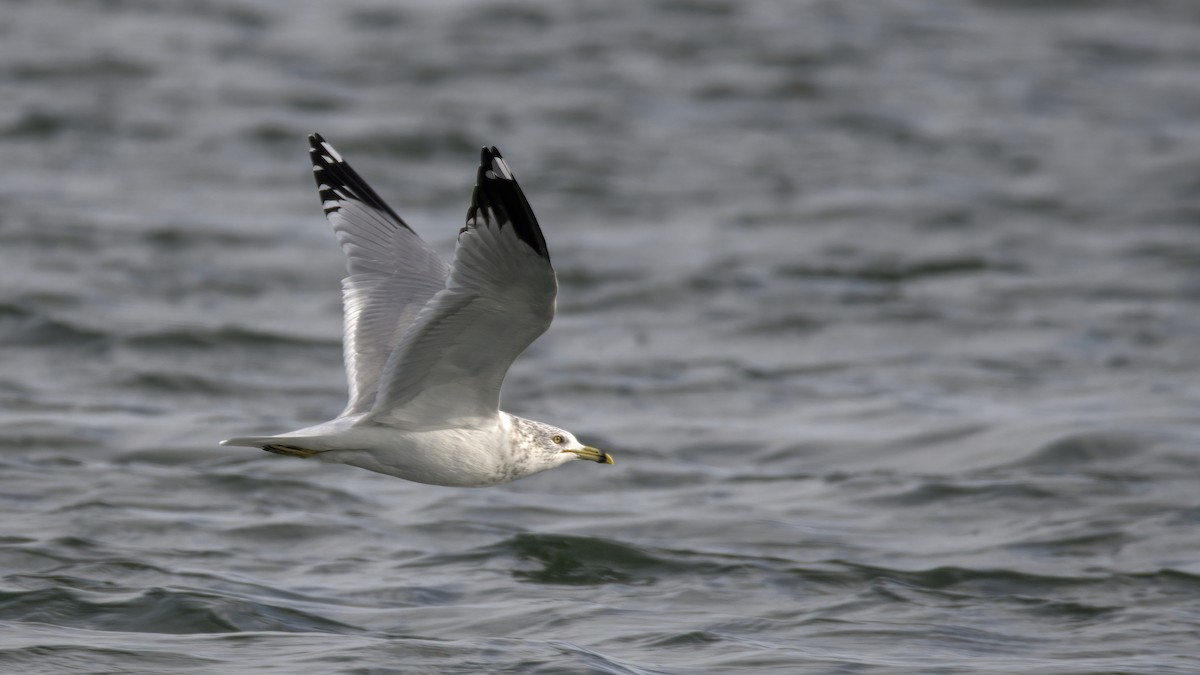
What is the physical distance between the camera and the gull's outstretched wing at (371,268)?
7.32m

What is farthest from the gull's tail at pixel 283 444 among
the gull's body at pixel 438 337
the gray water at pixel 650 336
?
the gray water at pixel 650 336

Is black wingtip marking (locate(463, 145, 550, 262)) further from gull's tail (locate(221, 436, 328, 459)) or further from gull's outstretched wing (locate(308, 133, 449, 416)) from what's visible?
gull's outstretched wing (locate(308, 133, 449, 416))

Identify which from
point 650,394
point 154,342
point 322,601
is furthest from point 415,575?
point 154,342

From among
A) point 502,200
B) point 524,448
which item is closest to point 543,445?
point 524,448

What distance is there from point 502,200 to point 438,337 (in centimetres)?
77

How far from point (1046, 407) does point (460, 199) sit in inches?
262

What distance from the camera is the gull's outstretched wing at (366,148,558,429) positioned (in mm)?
5859

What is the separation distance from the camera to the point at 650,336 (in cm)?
1370

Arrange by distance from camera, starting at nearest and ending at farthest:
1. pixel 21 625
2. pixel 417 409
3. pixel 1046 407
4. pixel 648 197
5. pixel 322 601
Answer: pixel 417 409 < pixel 21 625 < pixel 322 601 < pixel 1046 407 < pixel 648 197

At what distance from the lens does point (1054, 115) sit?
62.8 ft

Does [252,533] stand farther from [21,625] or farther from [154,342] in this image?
[154,342]

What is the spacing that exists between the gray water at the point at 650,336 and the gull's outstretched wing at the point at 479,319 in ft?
4.01

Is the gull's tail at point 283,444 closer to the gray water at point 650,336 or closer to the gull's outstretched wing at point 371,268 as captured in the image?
the gull's outstretched wing at point 371,268

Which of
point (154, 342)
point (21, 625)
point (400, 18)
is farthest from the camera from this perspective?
point (400, 18)
